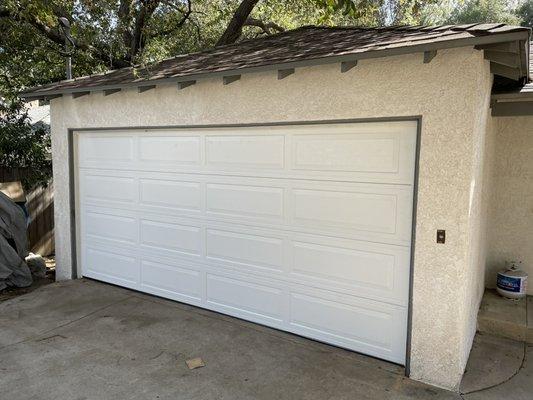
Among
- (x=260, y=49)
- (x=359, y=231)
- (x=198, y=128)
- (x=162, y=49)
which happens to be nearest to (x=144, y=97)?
(x=198, y=128)

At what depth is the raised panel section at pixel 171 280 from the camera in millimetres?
5738

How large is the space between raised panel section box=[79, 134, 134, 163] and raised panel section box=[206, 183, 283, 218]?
5.10 feet

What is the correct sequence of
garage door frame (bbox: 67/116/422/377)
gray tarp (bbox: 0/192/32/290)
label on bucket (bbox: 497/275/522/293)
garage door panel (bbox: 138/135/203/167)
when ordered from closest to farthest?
garage door frame (bbox: 67/116/422/377) → label on bucket (bbox: 497/275/522/293) → garage door panel (bbox: 138/135/203/167) → gray tarp (bbox: 0/192/32/290)

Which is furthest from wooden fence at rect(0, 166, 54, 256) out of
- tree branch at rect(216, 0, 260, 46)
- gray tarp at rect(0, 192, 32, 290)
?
tree branch at rect(216, 0, 260, 46)

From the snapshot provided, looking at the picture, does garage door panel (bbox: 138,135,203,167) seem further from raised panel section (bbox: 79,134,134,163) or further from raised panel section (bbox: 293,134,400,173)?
raised panel section (bbox: 293,134,400,173)

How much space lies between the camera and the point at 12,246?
7.13 meters

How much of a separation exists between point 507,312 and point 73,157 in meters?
6.28

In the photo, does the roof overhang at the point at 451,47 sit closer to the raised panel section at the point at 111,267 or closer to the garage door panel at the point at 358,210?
the garage door panel at the point at 358,210

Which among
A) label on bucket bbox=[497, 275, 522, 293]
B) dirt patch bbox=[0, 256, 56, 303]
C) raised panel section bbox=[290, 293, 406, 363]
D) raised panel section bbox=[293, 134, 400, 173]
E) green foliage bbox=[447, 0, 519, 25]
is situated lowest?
dirt patch bbox=[0, 256, 56, 303]

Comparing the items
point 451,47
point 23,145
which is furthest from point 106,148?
point 451,47

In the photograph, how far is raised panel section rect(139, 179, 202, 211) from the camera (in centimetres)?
565

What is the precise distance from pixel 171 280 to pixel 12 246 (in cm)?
308

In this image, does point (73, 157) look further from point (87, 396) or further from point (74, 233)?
point (87, 396)

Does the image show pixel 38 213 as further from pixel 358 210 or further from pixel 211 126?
pixel 358 210
